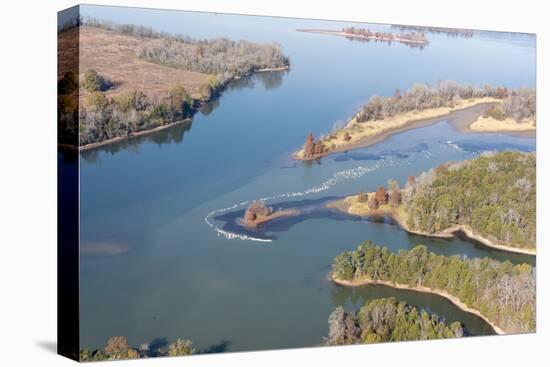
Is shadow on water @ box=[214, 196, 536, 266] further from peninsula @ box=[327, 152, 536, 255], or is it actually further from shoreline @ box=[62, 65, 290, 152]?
shoreline @ box=[62, 65, 290, 152]

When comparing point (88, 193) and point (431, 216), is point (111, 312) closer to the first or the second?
point (88, 193)

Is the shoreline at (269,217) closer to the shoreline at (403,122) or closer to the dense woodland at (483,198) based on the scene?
the shoreline at (403,122)

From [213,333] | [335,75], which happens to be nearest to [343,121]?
[335,75]

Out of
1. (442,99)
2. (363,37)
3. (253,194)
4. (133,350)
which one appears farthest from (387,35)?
(133,350)

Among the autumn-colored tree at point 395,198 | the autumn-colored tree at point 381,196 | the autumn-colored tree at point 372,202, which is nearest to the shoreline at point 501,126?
the autumn-colored tree at point 395,198

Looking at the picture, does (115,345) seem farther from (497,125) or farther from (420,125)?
(497,125)
